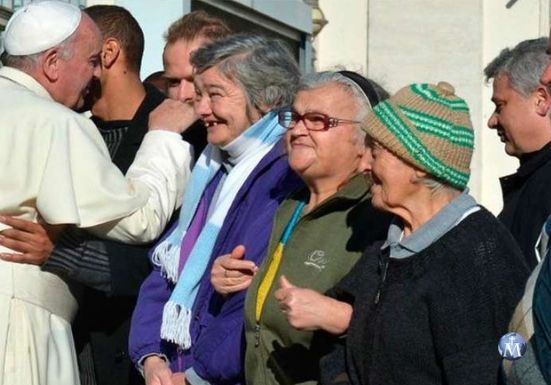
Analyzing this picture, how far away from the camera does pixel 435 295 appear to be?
3803 millimetres

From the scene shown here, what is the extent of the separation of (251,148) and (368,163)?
0.96 meters

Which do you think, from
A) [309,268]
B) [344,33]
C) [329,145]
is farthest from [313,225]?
[344,33]

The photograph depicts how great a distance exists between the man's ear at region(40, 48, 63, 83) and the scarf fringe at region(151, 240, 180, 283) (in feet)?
2.22

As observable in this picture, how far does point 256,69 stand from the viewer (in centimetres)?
496

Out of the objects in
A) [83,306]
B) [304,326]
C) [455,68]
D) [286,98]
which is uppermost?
[286,98]

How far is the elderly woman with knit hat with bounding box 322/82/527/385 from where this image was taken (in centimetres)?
377

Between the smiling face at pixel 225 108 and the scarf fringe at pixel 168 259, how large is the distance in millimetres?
418

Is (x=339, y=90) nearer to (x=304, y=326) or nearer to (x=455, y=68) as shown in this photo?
(x=304, y=326)

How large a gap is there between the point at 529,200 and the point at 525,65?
1.61 feet

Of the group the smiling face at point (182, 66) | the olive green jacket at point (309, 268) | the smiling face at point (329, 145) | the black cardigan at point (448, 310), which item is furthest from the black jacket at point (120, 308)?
the black cardigan at point (448, 310)

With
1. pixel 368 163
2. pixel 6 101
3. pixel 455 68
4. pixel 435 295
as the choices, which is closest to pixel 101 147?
pixel 6 101

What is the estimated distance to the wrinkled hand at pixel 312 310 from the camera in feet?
13.3

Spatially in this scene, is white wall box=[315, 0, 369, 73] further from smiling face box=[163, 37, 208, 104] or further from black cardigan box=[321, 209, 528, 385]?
black cardigan box=[321, 209, 528, 385]

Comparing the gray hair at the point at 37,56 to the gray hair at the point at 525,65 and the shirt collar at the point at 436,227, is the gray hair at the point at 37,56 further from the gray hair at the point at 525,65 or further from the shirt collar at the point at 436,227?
the shirt collar at the point at 436,227
